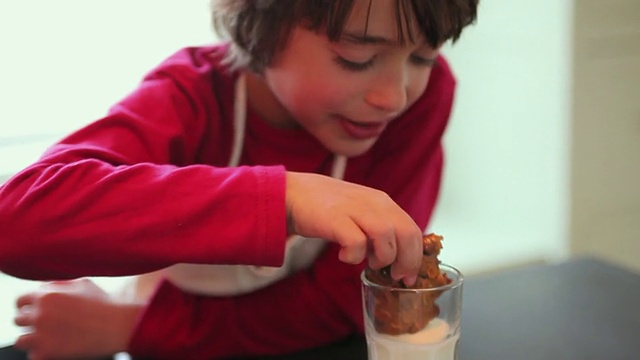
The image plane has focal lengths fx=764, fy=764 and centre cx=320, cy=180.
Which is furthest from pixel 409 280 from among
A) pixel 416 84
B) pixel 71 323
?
pixel 71 323

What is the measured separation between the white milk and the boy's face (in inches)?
8.3

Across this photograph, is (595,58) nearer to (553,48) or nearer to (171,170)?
(553,48)

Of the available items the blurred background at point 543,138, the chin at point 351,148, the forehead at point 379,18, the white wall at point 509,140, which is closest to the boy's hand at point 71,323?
the chin at point 351,148

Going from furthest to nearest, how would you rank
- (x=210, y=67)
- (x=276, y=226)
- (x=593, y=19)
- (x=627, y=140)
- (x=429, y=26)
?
1. (x=627, y=140)
2. (x=593, y=19)
3. (x=210, y=67)
4. (x=429, y=26)
5. (x=276, y=226)

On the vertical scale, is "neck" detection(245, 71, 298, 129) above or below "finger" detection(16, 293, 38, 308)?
above

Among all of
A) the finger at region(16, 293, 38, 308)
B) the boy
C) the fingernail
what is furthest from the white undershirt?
the fingernail

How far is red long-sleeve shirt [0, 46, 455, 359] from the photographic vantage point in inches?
22.0

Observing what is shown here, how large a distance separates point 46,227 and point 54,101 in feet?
2.08

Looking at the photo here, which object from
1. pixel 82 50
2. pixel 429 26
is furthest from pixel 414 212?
pixel 82 50

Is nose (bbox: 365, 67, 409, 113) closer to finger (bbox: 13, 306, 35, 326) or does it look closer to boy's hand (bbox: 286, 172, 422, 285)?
boy's hand (bbox: 286, 172, 422, 285)

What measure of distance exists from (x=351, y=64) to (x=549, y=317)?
13.7 inches

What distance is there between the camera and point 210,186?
0.57 meters

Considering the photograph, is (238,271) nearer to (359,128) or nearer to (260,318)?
(260,318)

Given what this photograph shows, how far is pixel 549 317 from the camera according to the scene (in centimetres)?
80
